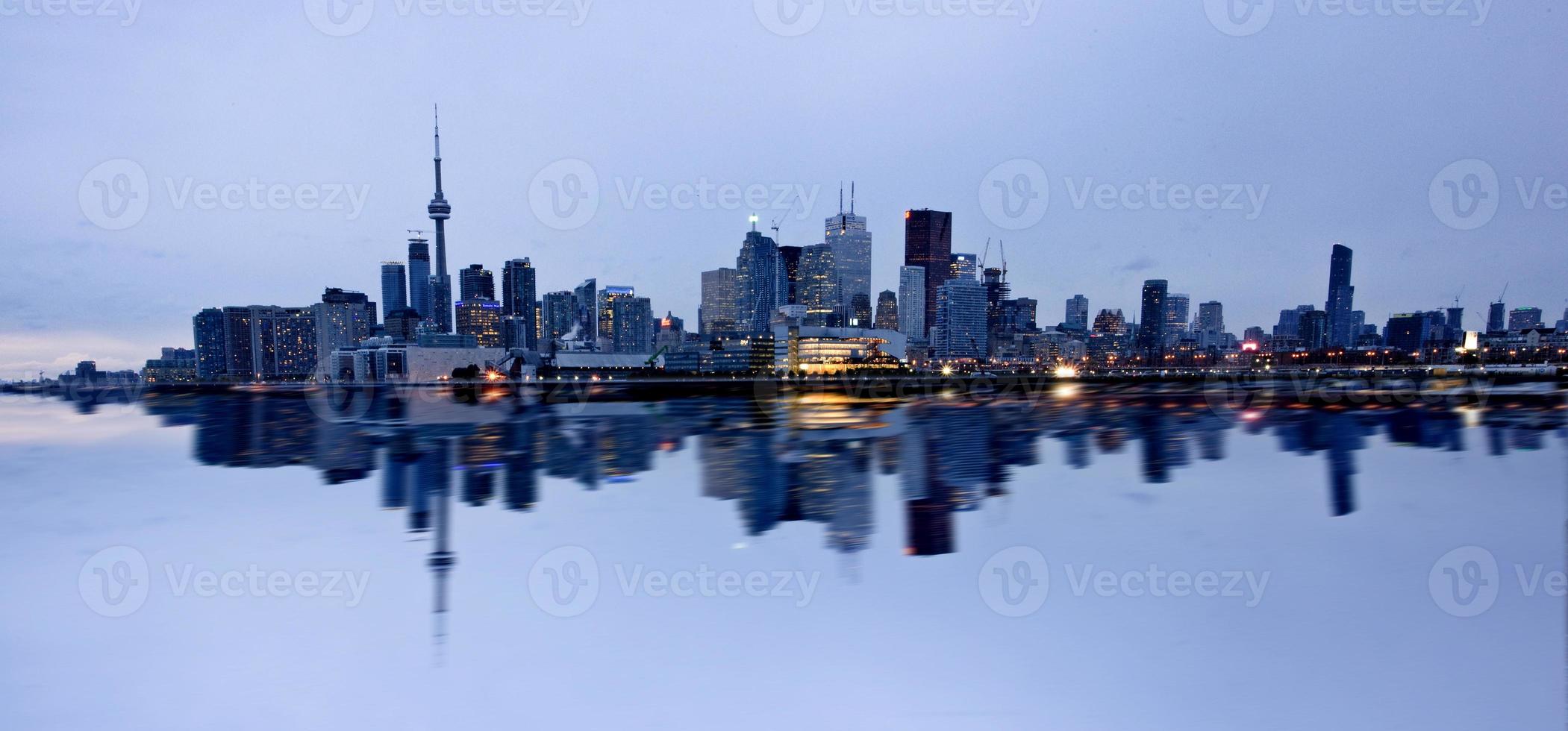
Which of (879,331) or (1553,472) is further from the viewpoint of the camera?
(879,331)

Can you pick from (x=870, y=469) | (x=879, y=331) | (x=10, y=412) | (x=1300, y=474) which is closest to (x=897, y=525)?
(x=870, y=469)

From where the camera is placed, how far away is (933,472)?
23.3 metres

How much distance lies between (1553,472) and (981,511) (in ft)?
80.7

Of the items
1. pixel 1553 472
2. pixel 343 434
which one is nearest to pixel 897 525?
pixel 1553 472

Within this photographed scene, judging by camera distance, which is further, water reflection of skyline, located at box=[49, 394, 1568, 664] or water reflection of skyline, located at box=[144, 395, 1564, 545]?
water reflection of skyline, located at box=[144, 395, 1564, 545]

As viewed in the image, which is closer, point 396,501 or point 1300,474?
point 396,501

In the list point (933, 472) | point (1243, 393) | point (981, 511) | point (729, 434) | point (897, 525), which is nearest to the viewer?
point (897, 525)

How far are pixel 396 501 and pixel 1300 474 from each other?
32.4 meters

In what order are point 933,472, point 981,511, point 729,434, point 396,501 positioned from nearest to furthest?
point 981,511
point 396,501
point 933,472
point 729,434

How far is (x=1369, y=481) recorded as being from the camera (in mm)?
23328

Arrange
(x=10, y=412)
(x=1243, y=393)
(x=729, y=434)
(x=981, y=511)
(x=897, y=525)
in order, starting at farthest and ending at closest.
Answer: (x=1243, y=393) < (x=10, y=412) < (x=729, y=434) < (x=981, y=511) < (x=897, y=525)

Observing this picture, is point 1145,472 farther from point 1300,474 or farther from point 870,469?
point 870,469

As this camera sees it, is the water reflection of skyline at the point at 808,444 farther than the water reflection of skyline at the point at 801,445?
Yes

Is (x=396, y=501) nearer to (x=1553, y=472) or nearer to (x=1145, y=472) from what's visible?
(x=1145, y=472)
